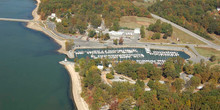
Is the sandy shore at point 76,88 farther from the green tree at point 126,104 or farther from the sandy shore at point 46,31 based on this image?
the sandy shore at point 46,31

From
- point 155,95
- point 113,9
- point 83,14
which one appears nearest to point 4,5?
point 83,14

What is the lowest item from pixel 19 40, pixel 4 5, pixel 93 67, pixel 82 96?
pixel 82 96

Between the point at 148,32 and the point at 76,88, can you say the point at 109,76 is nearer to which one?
the point at 76,88

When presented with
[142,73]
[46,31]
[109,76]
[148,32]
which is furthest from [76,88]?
[148,32]

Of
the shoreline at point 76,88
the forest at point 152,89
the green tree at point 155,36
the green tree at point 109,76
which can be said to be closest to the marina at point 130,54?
the forest at point 152,89

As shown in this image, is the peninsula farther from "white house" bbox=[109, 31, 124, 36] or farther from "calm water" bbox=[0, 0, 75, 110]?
"calm water" bbox=[0, 0, 75, 110]

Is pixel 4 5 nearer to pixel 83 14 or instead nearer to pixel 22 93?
pixel 83 14

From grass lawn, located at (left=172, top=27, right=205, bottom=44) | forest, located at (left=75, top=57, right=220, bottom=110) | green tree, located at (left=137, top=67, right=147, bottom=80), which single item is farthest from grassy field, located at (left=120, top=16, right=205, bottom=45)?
green tree, located at (left=137, top=67, right=147, bottom=80)
